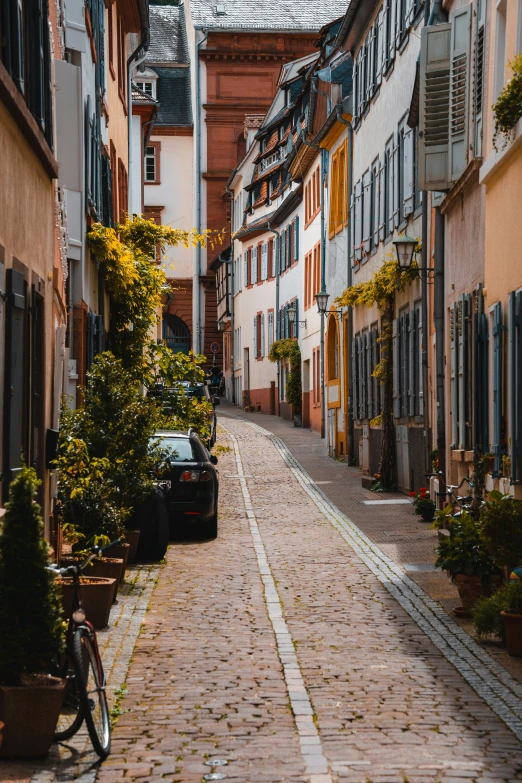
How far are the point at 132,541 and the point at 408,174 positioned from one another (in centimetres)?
1135

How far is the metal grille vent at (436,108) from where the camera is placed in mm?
18562

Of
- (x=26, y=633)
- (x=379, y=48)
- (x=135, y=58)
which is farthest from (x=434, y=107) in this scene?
(x=26, y=633)

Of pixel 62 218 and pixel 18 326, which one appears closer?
pixel 18 326

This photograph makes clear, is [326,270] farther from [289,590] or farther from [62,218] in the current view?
[289,590]

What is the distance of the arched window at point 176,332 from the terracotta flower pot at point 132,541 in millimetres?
56875

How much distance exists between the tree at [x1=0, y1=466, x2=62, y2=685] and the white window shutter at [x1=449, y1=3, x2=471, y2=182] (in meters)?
11.8

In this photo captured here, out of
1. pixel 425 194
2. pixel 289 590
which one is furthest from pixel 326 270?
pixel 289 590

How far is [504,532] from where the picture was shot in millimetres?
10906

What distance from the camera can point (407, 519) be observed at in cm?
2045

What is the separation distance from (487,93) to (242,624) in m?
7.65

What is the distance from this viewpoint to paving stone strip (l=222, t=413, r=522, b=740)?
8.36 metres

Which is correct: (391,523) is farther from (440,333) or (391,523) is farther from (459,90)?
(459,90)

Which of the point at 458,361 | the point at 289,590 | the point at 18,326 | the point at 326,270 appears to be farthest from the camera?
the point at 326,270

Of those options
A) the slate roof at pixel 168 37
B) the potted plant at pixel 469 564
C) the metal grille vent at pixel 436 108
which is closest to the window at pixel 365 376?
the metal grille vent at pixel 436 108
